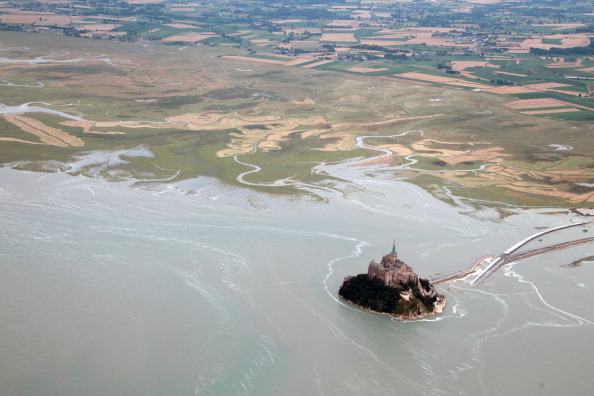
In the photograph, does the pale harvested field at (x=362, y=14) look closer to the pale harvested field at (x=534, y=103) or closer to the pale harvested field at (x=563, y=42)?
the pale harvested field at (x=563, y=42)

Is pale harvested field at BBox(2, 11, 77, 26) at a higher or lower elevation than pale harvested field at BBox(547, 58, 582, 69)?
higher

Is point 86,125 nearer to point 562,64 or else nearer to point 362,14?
point 562,64

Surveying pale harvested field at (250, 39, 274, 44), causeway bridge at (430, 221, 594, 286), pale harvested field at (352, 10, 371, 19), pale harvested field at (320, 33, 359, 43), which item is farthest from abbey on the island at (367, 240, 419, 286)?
pale harvested field at (352, 10, 371, 19)

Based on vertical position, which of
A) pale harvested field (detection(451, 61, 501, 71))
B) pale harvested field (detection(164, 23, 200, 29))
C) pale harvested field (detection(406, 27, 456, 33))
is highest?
pale harvested field (detection(406, 27, 456, 33))

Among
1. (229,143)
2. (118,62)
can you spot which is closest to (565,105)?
(229,143)

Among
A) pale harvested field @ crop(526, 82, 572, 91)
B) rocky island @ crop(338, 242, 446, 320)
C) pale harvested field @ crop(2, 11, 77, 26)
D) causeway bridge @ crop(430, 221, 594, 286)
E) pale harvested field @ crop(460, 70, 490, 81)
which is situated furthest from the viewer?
pale harvested field @ crop(2, 11, 77, 26)

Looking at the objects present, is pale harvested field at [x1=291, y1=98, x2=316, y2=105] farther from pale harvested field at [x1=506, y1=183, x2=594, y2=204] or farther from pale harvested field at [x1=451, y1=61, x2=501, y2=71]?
pale harvested field at [x1=506, y1=183, x2=594, y2=204]

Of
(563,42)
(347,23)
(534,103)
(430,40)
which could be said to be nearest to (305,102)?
(534,103)

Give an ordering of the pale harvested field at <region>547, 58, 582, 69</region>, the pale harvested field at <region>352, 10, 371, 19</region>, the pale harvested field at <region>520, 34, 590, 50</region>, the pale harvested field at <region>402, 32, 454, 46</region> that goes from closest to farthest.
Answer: the pale harvested field at <region>547, 58, 582, 69</region> < the pale harvested field at <region>520, 34, 590, 50</region> < the pale harvested field at <region>402, 32, 454, 46</region> < the pale harvested field at <region>352, 10, 371, 19</region>

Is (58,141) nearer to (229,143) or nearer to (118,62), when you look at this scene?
(229,143)
